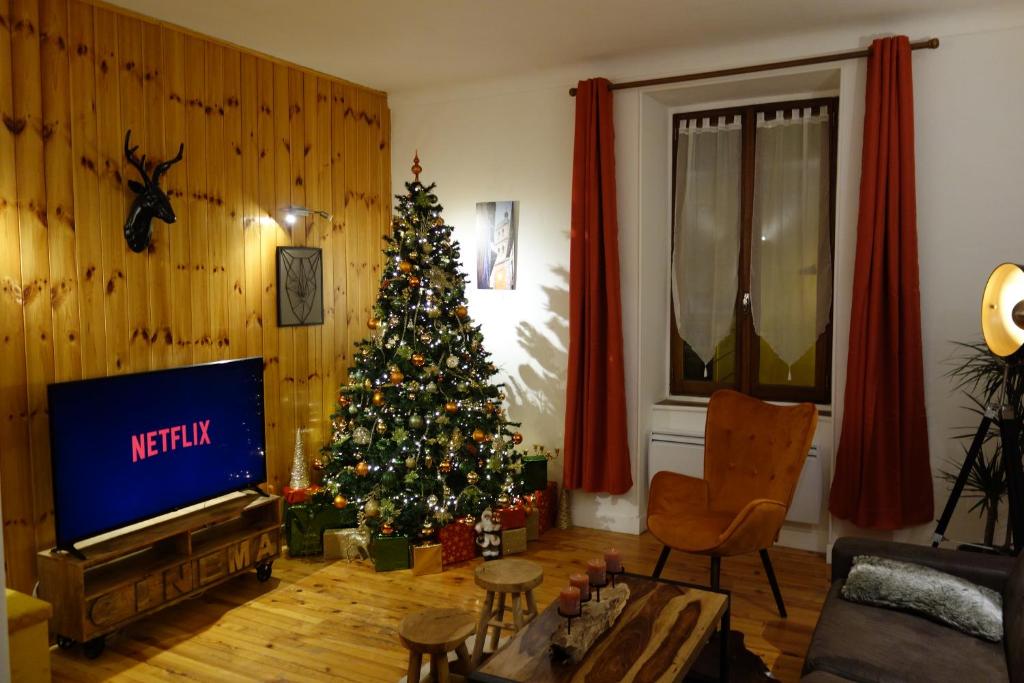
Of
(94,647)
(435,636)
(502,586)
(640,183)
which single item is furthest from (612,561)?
(640,183)

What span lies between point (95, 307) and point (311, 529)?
165 centimetres

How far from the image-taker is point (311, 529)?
4367mm

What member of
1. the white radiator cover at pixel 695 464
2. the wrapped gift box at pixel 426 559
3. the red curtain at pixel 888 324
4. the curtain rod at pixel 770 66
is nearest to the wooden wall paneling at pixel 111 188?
the wrapped gift box at pixel 426 559

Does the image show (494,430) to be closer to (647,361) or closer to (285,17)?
(647,361)

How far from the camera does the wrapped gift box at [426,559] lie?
4.13 meters

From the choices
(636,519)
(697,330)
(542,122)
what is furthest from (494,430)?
(542,122)

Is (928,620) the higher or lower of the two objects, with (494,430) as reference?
lower

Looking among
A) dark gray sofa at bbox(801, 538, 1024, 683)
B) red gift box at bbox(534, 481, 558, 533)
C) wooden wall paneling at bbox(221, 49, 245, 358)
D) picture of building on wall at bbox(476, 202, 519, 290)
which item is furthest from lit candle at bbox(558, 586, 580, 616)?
picture of building on wall at bbox(476, 202, 519, 290)

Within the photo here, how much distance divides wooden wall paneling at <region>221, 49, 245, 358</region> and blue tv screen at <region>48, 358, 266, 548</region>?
0.33 meters

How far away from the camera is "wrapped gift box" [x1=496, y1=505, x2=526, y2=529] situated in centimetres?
443

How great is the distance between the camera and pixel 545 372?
5.06 metres

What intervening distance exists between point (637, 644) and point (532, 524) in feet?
7.11

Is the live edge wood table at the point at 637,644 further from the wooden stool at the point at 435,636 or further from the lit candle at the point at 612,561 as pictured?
the wooden stool at the point at 435,636

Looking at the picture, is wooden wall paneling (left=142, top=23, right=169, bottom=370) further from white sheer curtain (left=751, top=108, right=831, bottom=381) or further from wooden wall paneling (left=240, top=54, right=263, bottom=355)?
white sheer curtain (left=751, top=108, right=831, bottom=381)
